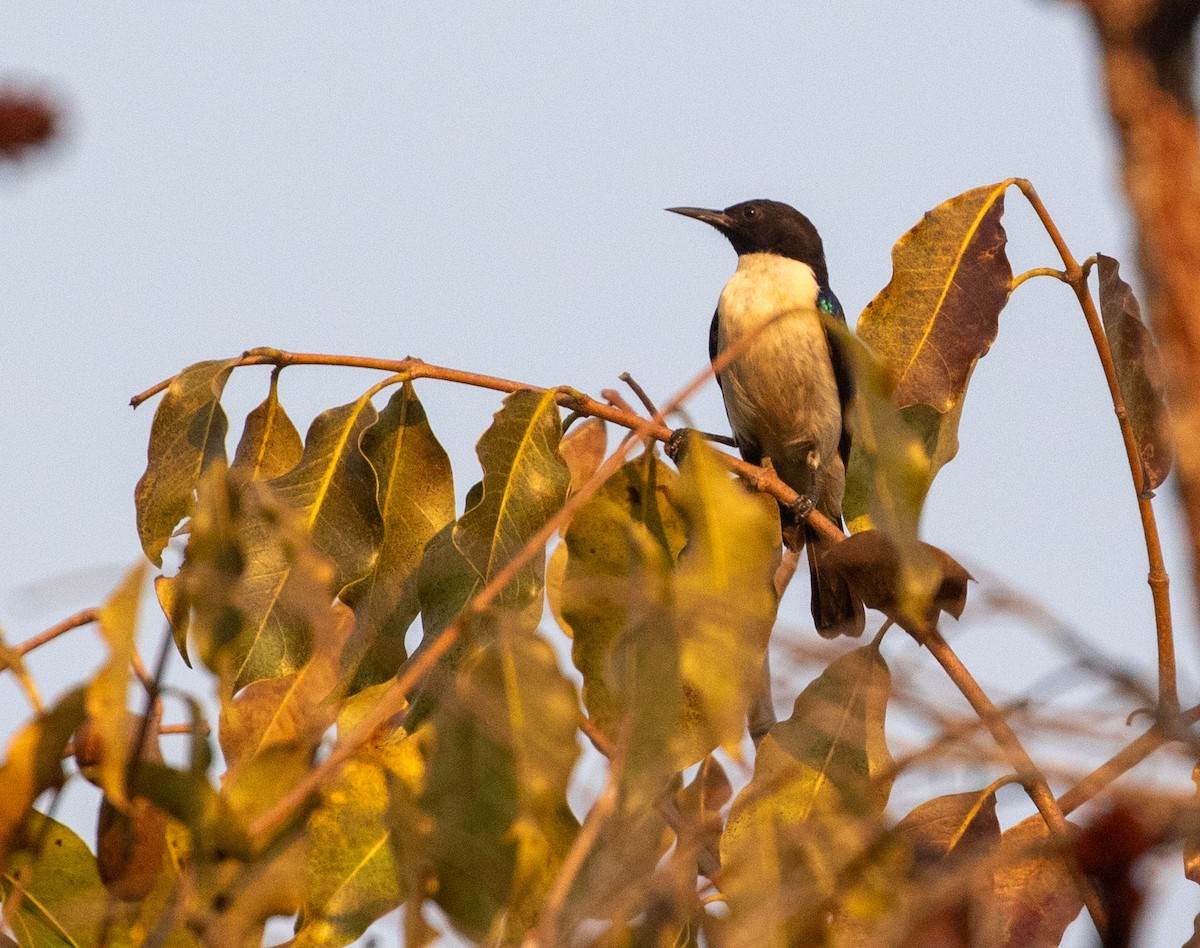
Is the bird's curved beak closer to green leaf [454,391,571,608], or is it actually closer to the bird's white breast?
the bird's white breast

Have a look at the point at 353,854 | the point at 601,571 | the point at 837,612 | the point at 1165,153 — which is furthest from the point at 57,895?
the point at 837,612

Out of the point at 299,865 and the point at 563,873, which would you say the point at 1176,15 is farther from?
the point at 299,865

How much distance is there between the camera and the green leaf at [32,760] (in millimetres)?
1904

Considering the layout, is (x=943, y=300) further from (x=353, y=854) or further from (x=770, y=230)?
(x=770, y=230)

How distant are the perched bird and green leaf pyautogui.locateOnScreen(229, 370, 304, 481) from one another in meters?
3.58

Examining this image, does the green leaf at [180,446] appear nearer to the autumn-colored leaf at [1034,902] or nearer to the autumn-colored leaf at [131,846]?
the autumn-colored leaf at [131,846]

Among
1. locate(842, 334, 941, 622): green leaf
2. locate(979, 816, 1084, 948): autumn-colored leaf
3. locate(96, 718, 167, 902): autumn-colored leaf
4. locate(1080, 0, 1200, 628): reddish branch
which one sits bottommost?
locate(979, 816, 1084, 948): autumn-colored leaf

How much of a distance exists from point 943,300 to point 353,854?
1.70 metres

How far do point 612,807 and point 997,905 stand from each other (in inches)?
55.8

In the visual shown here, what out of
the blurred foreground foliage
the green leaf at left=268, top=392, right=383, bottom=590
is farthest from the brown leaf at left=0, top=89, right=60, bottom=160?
the green leaf at left=268, top=392, right=383, bottom=590

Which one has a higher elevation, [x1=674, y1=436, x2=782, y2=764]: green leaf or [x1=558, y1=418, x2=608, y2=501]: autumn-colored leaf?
[x1=674, y1=436, x2=782, y2=764]: green leaf

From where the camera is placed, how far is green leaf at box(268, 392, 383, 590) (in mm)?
2979

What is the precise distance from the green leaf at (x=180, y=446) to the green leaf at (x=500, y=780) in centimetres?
133

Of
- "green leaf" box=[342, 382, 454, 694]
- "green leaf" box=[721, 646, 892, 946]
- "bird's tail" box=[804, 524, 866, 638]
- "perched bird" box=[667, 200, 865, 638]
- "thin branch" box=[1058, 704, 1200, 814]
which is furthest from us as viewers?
"perched bird" box=[667, 200, 865, 638]
